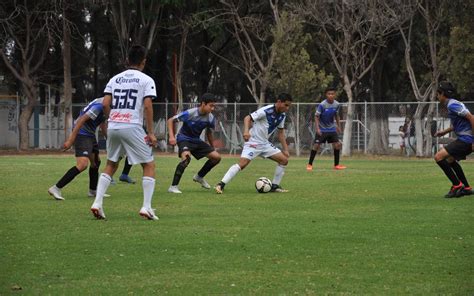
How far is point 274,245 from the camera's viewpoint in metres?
10.2

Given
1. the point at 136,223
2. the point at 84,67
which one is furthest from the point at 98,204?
the point at 84,67

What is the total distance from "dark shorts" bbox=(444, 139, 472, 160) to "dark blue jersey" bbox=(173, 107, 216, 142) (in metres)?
4.68

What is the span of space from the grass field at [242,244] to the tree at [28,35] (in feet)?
102

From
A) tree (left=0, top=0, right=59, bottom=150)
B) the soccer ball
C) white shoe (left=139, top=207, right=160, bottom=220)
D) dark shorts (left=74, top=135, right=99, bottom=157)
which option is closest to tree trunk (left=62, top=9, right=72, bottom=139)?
tree (left=0, top=0, right=59, bottom=150)

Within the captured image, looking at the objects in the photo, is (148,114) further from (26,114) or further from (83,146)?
(26,114)

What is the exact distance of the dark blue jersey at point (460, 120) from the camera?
52.1ft

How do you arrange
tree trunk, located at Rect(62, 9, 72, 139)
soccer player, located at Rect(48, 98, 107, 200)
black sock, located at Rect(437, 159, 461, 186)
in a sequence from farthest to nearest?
tree trunk, located at Rect(62, 9, 72, 139)
black sock, located at Rect(437, 159, 461, 186)
soccer player, located at Rect(48, 98, 107, 200)

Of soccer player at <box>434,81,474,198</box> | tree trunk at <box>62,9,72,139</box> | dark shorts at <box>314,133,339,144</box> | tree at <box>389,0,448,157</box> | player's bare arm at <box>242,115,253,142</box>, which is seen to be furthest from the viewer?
tree trunk at <box>62,9,72,139</box>

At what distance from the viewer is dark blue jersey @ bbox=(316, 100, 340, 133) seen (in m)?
26.3

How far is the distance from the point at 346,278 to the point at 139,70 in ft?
16.6

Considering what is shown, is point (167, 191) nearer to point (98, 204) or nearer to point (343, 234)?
point (98, 204)

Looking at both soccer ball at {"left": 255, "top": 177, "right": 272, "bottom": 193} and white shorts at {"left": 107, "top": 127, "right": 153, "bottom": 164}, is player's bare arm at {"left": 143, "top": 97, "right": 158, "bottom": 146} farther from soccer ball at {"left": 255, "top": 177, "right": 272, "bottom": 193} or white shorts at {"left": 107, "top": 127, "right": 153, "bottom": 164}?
soccer ball at {"left": 255, "top": 177, "right": 272, "bottom": 193}

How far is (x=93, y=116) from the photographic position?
50.2 ft

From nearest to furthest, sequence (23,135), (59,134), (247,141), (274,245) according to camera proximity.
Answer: (274,245) → (247,141) → (23,135) → (59,134)
